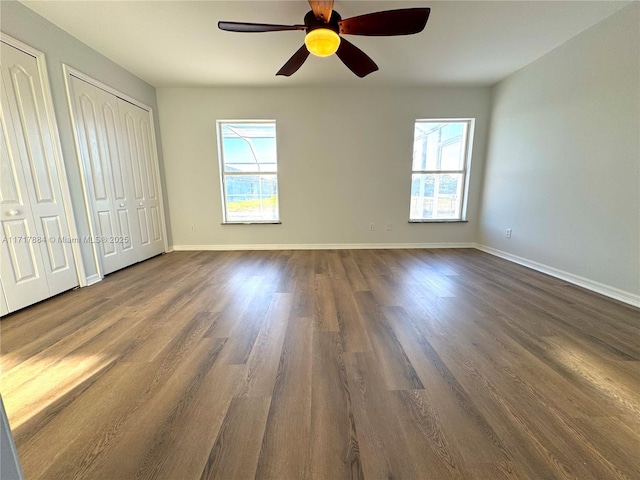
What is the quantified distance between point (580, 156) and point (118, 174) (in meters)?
5.74

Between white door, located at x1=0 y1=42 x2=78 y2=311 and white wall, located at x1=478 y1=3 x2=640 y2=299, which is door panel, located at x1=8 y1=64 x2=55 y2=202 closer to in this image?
white door, located at x1=0 y1=42 x2=78 y2=311

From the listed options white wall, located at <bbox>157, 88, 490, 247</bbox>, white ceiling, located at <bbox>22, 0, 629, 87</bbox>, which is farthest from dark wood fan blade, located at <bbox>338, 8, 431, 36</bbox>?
white wall, located at <bbox>157, 88, 490, 247</bbox>

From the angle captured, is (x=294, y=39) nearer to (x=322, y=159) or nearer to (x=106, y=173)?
(x=322, y=159)

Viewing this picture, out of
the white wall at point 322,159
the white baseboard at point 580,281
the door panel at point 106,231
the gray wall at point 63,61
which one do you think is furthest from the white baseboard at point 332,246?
the gray wall at point 63,61

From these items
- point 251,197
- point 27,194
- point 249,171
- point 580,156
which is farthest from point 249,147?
point 580,156

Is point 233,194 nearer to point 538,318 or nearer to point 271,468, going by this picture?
point 271,468

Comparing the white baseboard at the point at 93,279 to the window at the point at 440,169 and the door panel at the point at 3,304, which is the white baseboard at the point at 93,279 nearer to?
the door panel at the point at 3,304

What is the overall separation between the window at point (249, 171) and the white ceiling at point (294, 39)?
763 millimetres

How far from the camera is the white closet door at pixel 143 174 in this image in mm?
3529

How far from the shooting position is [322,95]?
4.08 metres

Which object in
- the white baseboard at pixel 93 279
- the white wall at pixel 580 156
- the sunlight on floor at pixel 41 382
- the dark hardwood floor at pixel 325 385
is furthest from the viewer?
the white baseboard at pixel 93 279

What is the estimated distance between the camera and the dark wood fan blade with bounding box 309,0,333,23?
173 centimetres

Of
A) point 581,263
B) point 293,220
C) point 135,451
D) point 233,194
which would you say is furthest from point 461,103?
point 135,451

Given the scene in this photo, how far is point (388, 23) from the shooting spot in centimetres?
193
